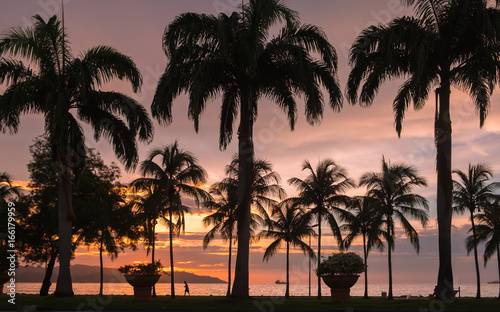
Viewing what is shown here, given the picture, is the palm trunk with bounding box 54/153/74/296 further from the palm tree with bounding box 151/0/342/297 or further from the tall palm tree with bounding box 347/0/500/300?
the tall palm tree with bounding box 347/0/500/300

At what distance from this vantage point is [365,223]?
2076 inches

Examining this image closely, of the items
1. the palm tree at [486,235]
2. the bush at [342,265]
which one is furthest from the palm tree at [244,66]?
the palm tree at [486,235]

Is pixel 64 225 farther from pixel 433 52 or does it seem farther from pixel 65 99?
pixel 433 52

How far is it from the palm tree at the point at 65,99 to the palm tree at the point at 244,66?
263 cm

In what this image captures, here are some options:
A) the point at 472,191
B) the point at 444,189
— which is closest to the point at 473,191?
the point at 472,191

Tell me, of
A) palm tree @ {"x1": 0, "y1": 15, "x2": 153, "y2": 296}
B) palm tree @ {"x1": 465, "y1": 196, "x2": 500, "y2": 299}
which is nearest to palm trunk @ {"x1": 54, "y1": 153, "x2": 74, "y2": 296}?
palm tree @ {"x1": 0, "y1": 15, "x2": 153, "y2": 296}

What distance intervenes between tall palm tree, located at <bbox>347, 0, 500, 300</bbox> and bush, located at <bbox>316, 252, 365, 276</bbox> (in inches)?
134

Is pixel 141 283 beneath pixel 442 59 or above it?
beneath

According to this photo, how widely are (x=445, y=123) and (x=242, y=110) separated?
30.4 ft

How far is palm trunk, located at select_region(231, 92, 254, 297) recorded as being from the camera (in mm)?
23250

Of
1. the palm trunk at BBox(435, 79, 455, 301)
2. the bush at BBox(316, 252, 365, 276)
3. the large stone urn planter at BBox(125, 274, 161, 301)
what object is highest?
the palm trunk at BBox(435, 79, 455, 301)

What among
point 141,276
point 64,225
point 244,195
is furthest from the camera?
point 64,225

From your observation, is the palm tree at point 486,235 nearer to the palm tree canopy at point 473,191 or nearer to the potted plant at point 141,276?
the palm tree canopy at point 473,191

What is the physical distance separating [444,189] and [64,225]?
17598 mm
